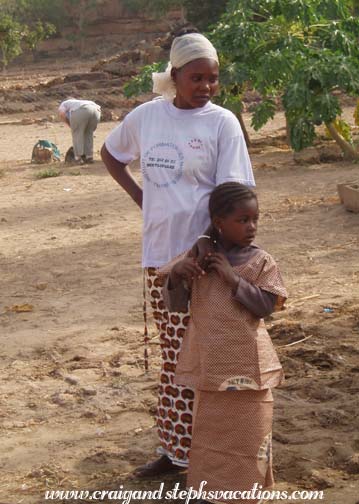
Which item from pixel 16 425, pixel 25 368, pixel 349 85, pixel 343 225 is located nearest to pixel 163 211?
pixel 16 425

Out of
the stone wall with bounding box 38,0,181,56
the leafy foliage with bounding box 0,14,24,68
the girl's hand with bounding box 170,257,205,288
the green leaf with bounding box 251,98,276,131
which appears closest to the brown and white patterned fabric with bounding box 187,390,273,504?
the girl's hand with bounding box 170,257,205,288

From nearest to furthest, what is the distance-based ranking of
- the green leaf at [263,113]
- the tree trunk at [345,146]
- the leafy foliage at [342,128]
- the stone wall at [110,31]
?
the green leaf at [263,113] < the tree trunk at [345,146] < the leafy foliage at [342,128] < the stone wall at [110,31]

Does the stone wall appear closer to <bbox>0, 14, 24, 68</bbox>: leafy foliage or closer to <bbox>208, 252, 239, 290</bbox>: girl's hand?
<bbox>0, 14, 24, 68</bbox>: leafy foliage

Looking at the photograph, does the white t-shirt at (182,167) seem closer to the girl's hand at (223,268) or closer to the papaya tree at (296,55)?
the girl's hand at (223,268)

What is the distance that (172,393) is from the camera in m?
3.57

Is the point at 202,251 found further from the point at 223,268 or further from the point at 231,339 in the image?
the point at 231,339

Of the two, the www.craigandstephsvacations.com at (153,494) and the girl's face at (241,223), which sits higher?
the girl's face at (241,223)

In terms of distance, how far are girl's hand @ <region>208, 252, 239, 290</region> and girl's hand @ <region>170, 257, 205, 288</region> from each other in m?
0.05

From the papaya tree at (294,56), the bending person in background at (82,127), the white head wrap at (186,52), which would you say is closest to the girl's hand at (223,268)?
the white head wrap at (186,52)

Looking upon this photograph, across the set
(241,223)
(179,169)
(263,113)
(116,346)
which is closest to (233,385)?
(241,223)

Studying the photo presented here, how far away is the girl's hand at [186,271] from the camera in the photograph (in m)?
3.19

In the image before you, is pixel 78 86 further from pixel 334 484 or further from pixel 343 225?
pixel 334 484

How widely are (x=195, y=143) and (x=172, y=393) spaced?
950mm

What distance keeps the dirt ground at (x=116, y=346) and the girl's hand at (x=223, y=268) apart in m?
0.95
